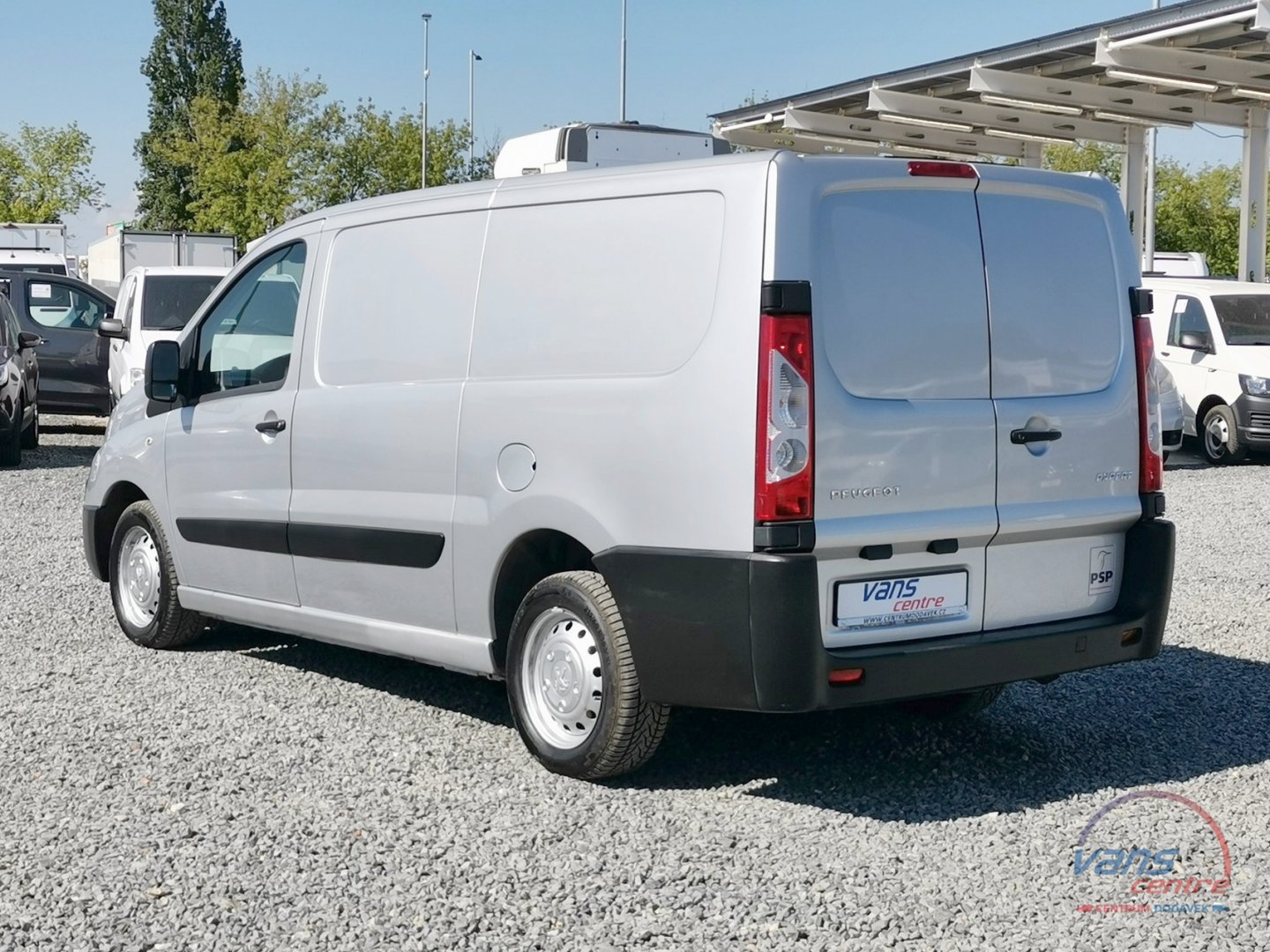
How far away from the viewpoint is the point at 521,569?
5766 millimetres

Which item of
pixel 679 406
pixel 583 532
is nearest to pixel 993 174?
pixel 679 406

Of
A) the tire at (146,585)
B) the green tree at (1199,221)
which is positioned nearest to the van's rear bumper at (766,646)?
the tire at (146,585)

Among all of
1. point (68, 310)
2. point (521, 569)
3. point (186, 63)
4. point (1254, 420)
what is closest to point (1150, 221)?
point (1254, 420)

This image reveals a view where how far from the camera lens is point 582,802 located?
17.4 ft

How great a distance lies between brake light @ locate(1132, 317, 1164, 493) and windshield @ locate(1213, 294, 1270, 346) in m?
13.3

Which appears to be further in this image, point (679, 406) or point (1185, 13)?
point (1185, 13)

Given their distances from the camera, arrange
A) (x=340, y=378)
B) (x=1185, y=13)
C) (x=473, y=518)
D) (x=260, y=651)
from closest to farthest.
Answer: (x=473, y=518), (x=340, y=378), (x=260, y=651), (x=1185, y=13)

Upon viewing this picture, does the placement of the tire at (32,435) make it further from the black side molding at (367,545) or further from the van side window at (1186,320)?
the van side window at (1186,320)

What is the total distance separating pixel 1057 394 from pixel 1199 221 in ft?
231

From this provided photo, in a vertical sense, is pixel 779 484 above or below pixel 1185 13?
below

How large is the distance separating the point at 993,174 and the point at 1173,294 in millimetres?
14585

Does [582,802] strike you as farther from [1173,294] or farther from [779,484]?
[1173,294]

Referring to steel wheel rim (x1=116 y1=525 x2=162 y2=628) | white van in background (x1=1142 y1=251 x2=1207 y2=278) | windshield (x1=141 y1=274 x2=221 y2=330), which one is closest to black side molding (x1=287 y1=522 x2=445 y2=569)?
steel wheel rim (x1=116 y1=525 x2=162 y2=628)

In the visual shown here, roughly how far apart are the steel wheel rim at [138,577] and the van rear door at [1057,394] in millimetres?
4093
